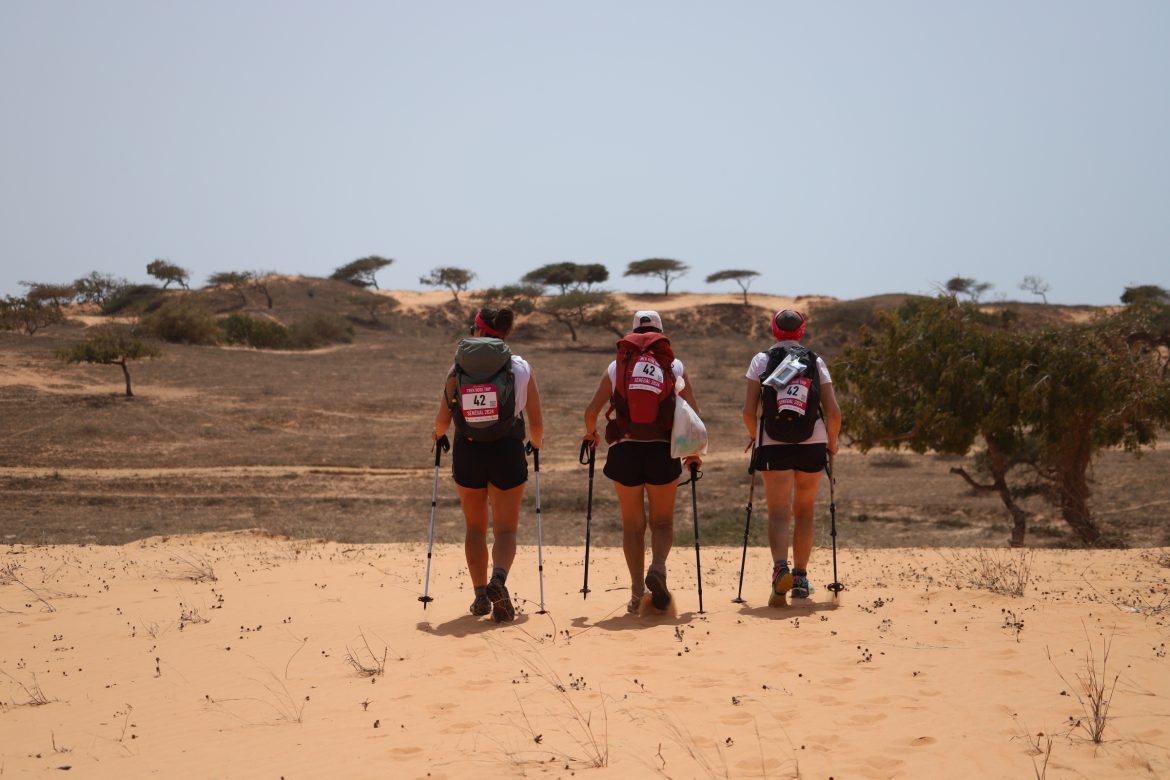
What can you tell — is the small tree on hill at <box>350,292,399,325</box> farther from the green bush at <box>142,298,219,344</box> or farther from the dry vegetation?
the dry vegetation

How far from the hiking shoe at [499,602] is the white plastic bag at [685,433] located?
1490 millimetres

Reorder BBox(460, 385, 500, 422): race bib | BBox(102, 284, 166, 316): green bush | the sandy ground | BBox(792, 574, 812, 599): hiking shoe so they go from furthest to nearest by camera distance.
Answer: BBox(102, 284, 166, 316): green bush → BBox(792, 574, 812, 599): hiking shoe → BBox(460, 385, 500, 422): race bib → the sandy ground

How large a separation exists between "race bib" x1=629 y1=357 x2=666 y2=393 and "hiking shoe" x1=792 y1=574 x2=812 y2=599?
186 centimetres

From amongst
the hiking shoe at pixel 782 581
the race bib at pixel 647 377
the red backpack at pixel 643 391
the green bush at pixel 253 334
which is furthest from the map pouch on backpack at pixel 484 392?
the green bush at pixel 253 334

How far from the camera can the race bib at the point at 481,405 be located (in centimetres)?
671

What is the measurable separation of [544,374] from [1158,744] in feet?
138

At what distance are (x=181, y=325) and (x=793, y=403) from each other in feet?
161

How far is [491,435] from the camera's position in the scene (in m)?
6.74

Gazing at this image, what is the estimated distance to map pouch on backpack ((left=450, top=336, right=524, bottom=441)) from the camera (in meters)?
6.72

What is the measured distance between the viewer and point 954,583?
8.03 m

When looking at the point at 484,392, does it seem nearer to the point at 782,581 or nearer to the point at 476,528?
the point at 476,528

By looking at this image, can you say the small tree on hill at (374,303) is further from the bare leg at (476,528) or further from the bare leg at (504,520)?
the bare leg at (504,520)

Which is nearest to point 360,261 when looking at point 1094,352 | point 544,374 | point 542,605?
point 544,374

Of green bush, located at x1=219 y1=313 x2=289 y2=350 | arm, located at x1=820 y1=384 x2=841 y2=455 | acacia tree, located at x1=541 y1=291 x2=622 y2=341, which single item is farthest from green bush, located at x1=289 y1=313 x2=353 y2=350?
arm, located at x1=820 y1=384 x2=841 y2=455
